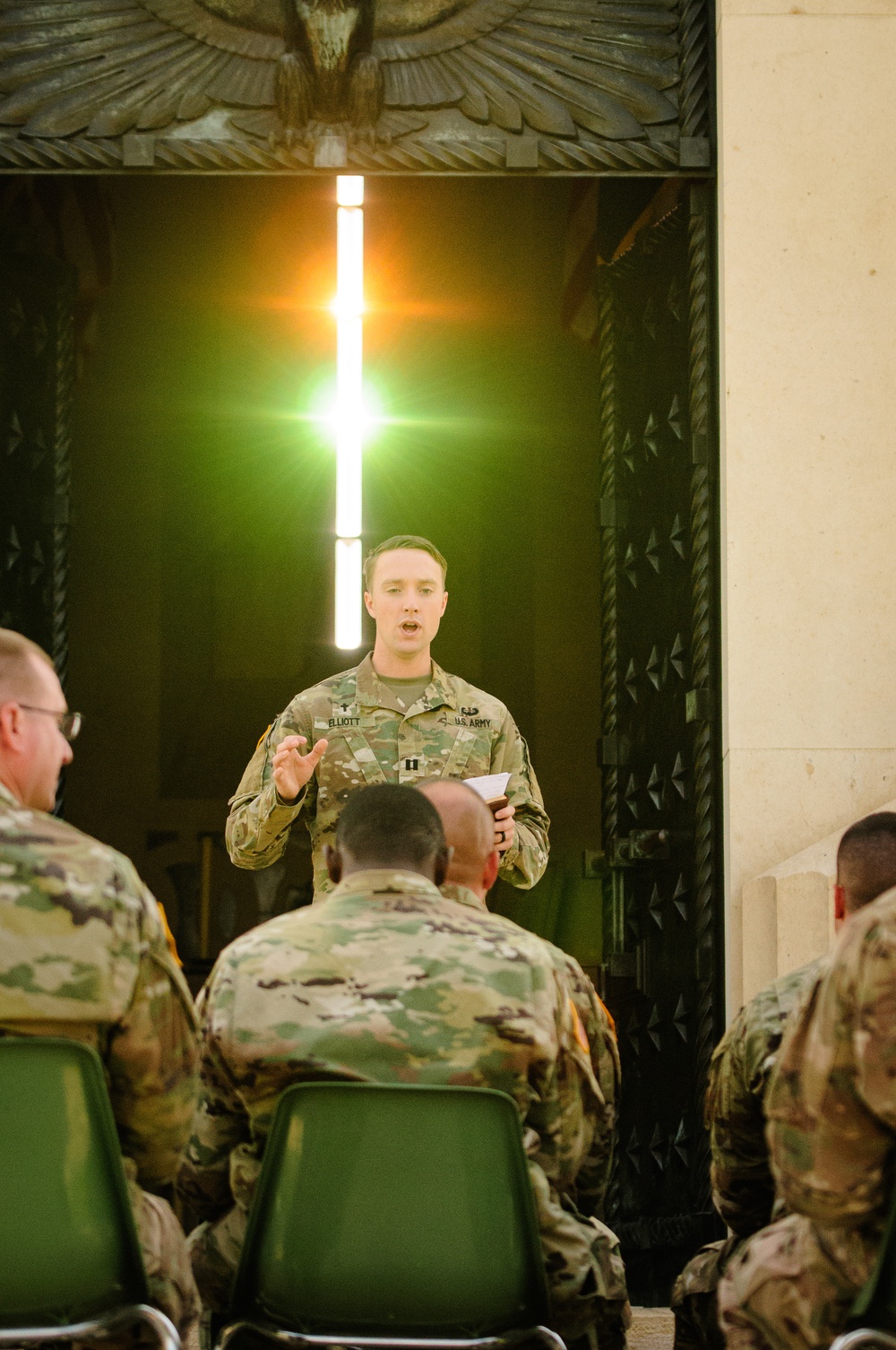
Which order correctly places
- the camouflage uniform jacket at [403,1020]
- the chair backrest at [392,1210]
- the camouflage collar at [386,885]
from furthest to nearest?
the camouflage collar at [386,885]
the camouflage uniform jacket at [403,1020]
the chair backrest at [392,1210]

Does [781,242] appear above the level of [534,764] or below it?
above

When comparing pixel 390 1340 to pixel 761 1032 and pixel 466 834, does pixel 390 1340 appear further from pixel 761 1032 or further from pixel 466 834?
pixel 466 834

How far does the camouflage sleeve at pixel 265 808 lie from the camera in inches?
174

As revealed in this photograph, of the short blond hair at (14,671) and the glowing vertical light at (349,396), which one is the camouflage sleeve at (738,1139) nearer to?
the short blond hair at (14,671)

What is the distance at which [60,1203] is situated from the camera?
7.36 ft

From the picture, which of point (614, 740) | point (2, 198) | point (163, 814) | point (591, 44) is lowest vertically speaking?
point (163, 814)

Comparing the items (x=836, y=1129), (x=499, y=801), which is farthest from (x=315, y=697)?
(x=836, y=1129)

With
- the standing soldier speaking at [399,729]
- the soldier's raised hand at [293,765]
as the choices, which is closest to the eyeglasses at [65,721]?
the soldier's raised hand at [293,765]

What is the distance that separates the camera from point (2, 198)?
6.11m

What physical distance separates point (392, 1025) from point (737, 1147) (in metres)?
0.91

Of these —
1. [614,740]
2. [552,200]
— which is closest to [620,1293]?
[614,740]

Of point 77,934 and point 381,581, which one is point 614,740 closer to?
point 381,581

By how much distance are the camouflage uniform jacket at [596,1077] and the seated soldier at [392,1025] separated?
158mm

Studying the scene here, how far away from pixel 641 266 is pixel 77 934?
4.49 meters
